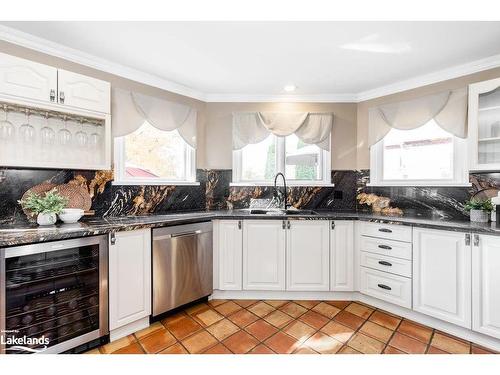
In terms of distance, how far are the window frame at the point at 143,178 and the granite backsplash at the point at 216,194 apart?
53 mm

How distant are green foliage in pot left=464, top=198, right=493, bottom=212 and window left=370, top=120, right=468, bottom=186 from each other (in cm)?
26

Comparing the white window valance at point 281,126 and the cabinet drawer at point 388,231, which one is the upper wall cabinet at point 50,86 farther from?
the cabinet drawer at point 388,231

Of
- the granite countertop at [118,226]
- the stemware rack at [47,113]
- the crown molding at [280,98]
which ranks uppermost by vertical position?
the crown molding at [280,98]

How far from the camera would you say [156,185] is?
2.83m

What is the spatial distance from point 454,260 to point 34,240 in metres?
2.97

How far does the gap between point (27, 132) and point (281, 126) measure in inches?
96.2

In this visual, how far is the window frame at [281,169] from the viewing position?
3238mm

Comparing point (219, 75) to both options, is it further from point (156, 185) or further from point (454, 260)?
point (454, 260)

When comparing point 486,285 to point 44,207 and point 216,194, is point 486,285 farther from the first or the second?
point 44,207

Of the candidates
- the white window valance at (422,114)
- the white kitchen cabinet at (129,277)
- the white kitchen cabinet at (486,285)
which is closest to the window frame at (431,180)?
the white window valance at (422,114)

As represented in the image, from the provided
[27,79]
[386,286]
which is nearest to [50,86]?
[27,79]

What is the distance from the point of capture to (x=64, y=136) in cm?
212

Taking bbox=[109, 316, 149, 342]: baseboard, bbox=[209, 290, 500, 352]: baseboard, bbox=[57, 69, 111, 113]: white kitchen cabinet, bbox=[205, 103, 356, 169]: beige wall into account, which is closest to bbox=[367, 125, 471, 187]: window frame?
bbox=[205, 103, 356, 169]: beige wall

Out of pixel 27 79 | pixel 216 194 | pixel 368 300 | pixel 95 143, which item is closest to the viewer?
pixel 27 79
